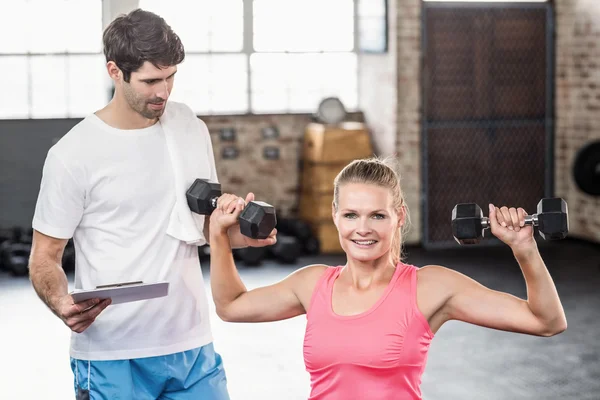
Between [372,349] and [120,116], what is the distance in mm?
969

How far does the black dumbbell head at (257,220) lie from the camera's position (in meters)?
2.32

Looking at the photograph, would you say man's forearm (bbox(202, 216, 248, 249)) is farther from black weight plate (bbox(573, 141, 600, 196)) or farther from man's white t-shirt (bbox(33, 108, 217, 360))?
black weight plate (bbox(573, 141, 600, 196))

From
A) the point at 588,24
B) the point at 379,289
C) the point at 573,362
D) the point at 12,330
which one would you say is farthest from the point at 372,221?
the point at 588,24

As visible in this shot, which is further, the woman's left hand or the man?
the man

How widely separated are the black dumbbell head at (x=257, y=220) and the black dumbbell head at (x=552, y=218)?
669mm

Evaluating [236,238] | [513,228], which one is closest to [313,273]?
[236,238]

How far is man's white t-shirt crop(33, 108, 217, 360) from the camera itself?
249cm

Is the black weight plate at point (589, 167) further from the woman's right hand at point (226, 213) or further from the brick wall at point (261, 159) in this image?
the woman's right hand at point (226, 213)

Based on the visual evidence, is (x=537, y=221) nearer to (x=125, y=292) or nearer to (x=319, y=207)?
(x=125, y=292)

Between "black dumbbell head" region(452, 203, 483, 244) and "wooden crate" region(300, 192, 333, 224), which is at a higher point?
"black dumbbell head" region(452, 203, 483, 244)

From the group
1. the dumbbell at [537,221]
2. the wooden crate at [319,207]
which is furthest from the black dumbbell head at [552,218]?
the wooden crate at [319,207]

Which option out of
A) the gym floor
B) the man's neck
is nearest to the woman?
the man's neck

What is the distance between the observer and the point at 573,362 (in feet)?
16.9

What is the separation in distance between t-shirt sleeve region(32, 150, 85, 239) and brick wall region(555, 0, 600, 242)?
6.83 metres
